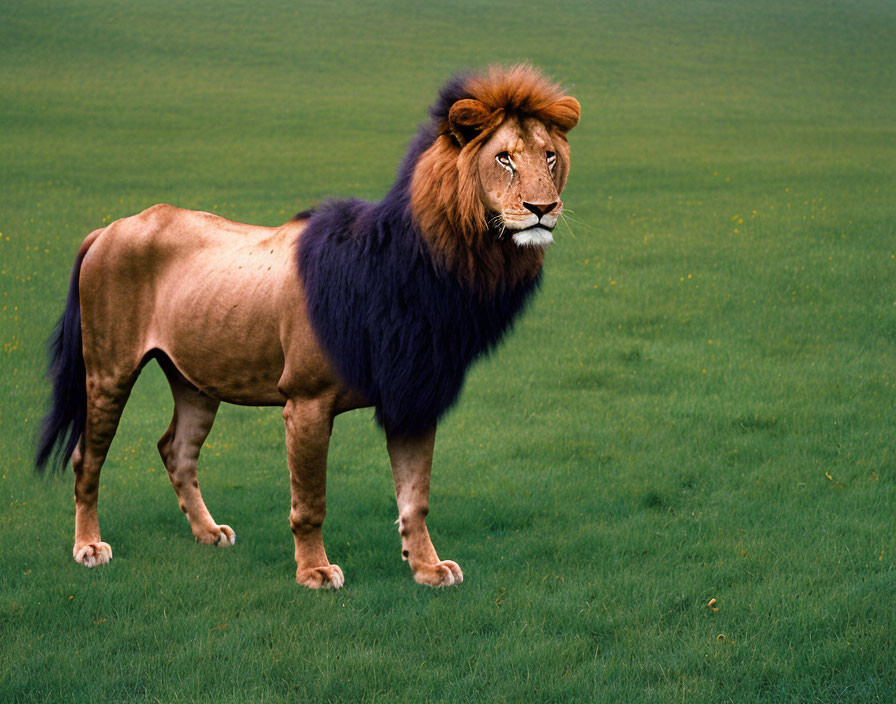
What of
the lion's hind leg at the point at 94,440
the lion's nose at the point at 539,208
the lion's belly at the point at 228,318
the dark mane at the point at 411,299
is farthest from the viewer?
the lion's hind leg at the point at 94,440

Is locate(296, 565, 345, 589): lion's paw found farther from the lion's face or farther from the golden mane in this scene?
the lion's face

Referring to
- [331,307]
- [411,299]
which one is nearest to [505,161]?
[411,299]

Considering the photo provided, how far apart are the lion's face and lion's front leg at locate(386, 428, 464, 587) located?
4.87 feet

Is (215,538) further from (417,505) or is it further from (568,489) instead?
(568,489)

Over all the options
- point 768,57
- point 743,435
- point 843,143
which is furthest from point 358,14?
point 743,435

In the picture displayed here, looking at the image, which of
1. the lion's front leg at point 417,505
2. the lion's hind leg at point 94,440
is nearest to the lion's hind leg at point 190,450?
the lion's hind leg at point 94,440

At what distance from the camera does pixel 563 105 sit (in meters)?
5.16

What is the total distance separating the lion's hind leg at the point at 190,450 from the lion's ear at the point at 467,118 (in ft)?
8.87

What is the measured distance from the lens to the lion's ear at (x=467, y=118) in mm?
5008

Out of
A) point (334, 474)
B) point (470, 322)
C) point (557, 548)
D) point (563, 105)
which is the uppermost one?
point (563, 105)

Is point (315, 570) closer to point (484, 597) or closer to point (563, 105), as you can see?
point (484, 597)

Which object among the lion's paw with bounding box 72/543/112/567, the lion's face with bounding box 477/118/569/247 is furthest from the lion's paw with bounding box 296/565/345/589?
the lion's face with bounding box 477/118/569/247

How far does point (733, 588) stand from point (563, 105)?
2.82 metres

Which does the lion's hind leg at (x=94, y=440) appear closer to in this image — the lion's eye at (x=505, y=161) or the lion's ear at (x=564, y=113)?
the lion's eye at (x=505, y=161)
